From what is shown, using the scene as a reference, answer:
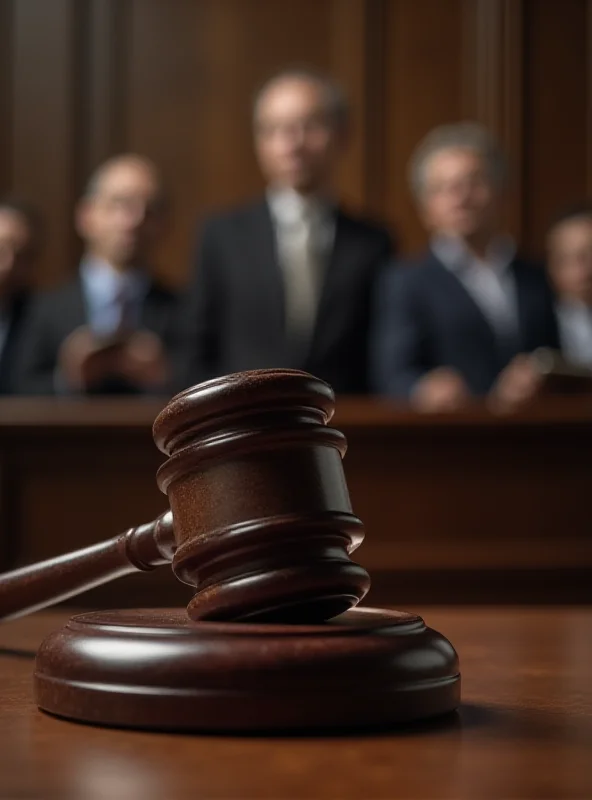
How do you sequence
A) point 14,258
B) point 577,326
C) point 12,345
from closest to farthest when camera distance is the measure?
point 577,326 < point 12,345 < point 14,258

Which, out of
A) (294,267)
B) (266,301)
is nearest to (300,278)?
(294,267)

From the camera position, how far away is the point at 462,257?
16.0 ft

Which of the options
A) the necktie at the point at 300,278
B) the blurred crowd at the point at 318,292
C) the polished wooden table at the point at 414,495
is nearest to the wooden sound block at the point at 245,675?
the polished wooden table at the point at 414,495

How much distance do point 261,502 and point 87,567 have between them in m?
0.16

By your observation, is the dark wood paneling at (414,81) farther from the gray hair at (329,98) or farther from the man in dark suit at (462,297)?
the man in dark suit at (462,297)

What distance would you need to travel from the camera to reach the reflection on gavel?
815 mm

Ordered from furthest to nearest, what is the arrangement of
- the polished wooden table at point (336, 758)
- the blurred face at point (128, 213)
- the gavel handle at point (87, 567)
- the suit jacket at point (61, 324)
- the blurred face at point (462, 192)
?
1. the blurred face at point (128, 213)
2. the suit jacket at point (61, 324)
3. the blurred face at point (462, 192)
4. the gavel handle at point (87, 567)
5. the polished wooden table at point (336, 758)

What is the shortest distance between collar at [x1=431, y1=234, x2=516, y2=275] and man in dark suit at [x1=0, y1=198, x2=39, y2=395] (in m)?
2.13

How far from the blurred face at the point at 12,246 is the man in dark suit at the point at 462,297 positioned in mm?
2016

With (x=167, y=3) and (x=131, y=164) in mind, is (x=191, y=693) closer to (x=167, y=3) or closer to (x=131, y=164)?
(x=131, y=164)

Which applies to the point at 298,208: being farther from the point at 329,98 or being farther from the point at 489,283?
the point at 489,283

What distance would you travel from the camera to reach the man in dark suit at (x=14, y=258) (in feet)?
20.5

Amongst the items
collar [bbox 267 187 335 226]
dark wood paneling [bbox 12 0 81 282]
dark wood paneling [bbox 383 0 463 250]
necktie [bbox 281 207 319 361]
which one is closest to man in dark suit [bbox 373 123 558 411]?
necktie [bbox 281 207 319 361]

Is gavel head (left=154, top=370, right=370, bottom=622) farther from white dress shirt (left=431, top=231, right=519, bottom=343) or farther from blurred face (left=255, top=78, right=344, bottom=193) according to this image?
blurred face (left=255, top=78, right=344, bottom=193)
